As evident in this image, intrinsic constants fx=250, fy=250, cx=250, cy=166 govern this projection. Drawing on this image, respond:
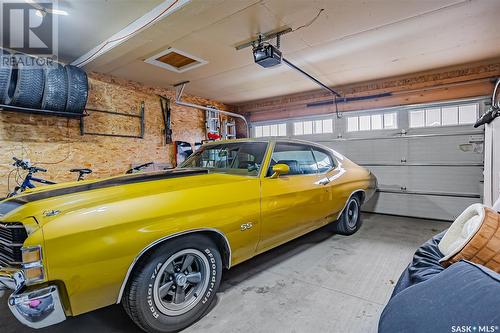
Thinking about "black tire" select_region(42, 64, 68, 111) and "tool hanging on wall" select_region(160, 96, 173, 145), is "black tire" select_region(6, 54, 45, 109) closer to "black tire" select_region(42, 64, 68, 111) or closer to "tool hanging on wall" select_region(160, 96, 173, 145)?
"black tire" select_region(42, 64, 68, 111)

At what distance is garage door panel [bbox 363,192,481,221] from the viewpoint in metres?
4.79

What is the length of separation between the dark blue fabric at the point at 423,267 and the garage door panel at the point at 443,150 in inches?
154

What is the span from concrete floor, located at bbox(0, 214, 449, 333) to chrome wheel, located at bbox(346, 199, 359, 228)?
40cm

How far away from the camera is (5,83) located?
3.26 metres

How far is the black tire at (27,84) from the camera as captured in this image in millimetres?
3365

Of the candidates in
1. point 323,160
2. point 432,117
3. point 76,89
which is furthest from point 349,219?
point 76,89

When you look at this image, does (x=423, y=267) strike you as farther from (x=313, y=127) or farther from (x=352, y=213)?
(x=313, y=127)

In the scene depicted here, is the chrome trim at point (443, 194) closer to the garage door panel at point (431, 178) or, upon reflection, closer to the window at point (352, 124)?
the garage door panel at point (431, 178)

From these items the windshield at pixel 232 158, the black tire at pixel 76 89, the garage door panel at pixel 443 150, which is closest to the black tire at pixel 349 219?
the windshield at pixel 232 158

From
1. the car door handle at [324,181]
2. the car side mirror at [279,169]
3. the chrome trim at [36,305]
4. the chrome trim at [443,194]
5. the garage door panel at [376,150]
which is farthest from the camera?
the garage door panel at [376,150]

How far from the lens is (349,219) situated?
13.0ft

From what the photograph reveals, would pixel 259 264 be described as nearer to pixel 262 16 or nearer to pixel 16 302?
pixel 16 302

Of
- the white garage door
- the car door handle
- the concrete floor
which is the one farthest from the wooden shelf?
the white garage door

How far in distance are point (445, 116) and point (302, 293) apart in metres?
4.87
